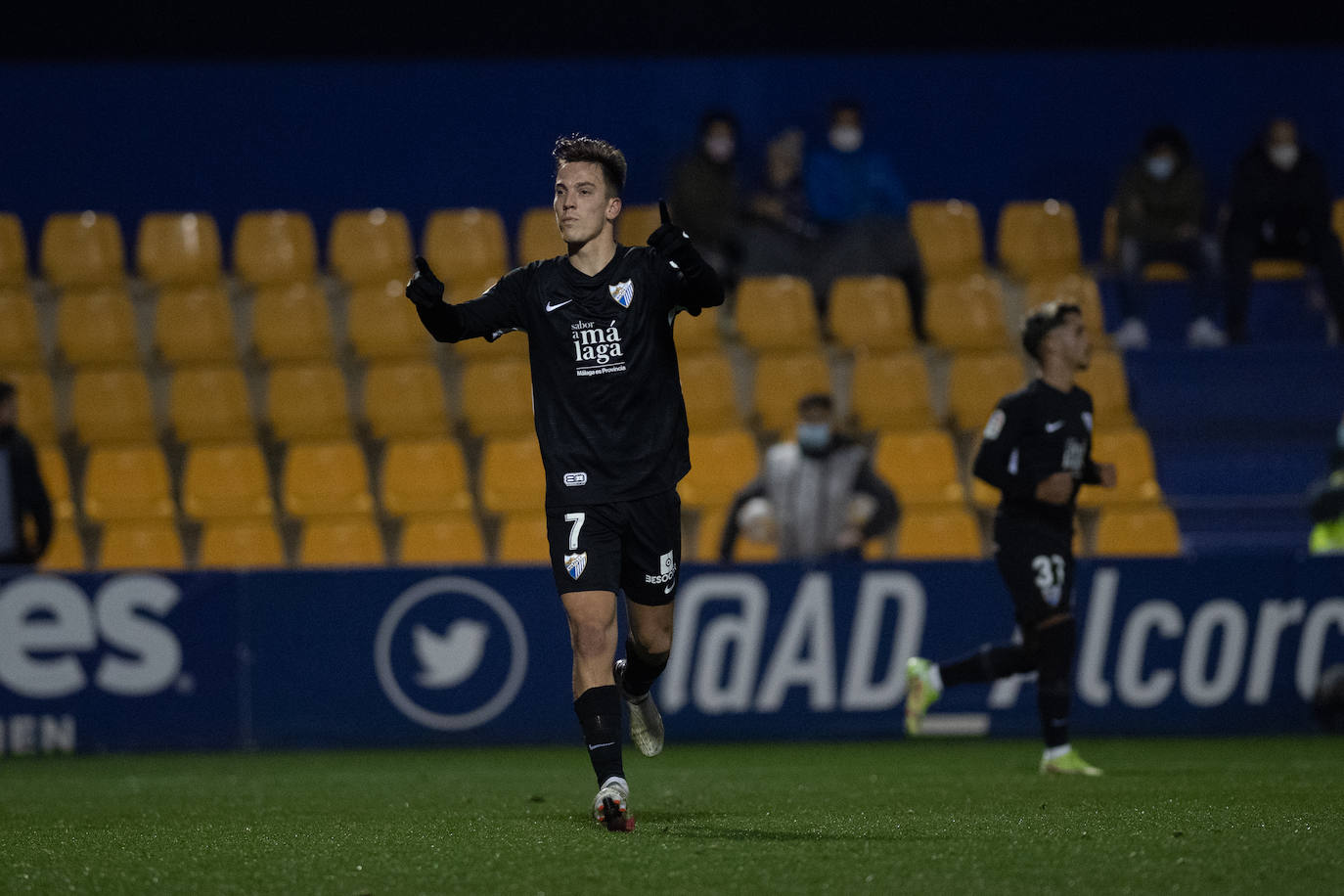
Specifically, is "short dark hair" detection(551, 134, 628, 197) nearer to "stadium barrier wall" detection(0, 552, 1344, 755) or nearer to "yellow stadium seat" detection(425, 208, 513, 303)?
"stadium barrier wall" detection(0, 552, 1344, 755)

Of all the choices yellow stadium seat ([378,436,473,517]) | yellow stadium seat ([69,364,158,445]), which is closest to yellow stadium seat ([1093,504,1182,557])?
yellow stadium seat ([378,436,473,517])

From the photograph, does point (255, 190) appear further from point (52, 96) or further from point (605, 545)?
point (605, 545)

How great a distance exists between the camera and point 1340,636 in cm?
1034

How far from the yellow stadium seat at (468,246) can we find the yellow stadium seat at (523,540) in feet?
8.43

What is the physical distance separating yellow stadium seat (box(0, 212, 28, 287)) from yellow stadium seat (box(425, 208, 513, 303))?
291 cm

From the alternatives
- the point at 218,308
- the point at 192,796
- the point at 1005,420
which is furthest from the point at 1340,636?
the point at 218,308

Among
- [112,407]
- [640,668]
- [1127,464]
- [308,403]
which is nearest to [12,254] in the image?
[112,407]

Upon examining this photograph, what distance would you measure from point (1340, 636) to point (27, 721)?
7.38 metres

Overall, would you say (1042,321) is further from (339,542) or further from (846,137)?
(846,137)

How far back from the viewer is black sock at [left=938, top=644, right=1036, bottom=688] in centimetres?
808

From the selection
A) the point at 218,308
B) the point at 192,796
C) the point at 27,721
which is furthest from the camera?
the point at 218,308

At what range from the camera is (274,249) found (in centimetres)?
1441

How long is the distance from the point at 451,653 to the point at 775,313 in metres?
4.61

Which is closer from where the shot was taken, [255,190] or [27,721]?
[27,721]
